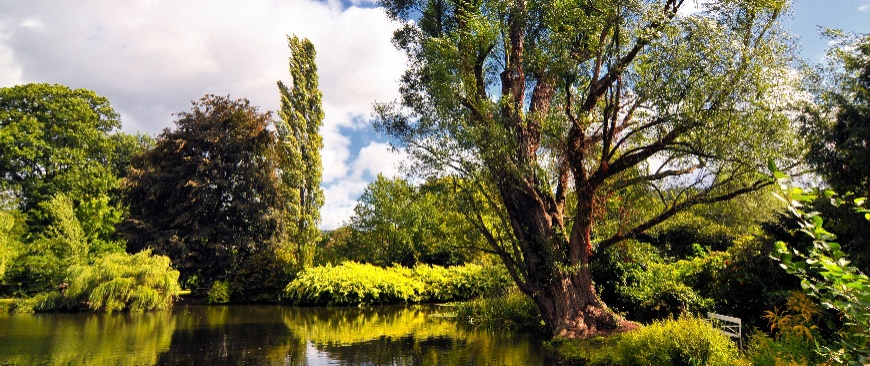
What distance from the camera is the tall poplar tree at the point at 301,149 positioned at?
26.8 metres

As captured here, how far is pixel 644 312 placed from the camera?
13.2 meters

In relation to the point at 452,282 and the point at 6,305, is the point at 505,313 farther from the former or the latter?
the point at 6,305

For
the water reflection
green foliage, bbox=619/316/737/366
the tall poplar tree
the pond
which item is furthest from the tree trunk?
the tall poplar tree

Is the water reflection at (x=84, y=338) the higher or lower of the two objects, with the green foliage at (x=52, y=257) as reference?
lower

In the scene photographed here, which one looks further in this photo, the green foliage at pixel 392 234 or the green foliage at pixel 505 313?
the green foliage at pixel 392 234

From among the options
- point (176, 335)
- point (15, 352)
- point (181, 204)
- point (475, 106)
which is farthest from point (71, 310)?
point (475, 106)

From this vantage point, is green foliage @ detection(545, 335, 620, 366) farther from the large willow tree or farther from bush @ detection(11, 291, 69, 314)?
bush @ detection(11, 291, 69, 314)

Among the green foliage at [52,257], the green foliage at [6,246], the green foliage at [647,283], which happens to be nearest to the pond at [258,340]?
the green foliage at [647,283]

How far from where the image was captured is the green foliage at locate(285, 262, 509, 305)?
23.4 m

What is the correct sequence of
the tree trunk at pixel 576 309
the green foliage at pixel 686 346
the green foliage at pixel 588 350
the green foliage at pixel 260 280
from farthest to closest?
the green foliage at pixel 260 280, the tree trunk at pixel 576 309, the green foliage at pixel 588 350, the green foliage at pixel 686 346

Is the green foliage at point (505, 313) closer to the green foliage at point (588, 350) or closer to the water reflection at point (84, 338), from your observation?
the green foliage at point (588, 350)

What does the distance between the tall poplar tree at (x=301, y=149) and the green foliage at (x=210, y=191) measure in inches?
59.6

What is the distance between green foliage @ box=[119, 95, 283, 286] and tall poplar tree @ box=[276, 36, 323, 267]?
151 centimetres

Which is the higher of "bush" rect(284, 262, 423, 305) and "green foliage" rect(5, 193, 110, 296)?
"green foliage" rect(5, 193, 110, 296)
